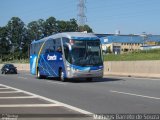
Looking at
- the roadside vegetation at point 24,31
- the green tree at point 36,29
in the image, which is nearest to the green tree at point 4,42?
the roadside vegetation at point 24,31

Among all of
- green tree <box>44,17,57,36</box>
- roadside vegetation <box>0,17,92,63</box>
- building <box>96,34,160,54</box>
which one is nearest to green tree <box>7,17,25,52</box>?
roadside vegetation <box>0,17,92,63</box>

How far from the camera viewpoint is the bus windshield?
1120 inches

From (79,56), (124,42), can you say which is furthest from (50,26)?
(79,56)

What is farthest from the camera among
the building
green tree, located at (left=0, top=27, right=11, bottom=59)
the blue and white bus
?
green tree, located at (left=0, top=27, right=11, bottom=59)

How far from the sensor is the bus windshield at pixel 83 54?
28.5 metres

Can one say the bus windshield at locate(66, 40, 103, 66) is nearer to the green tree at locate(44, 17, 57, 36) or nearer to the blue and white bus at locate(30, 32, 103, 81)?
the blue and white bus at locate(30, 32, 103, 81)

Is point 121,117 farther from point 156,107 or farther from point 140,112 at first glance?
point 156,107

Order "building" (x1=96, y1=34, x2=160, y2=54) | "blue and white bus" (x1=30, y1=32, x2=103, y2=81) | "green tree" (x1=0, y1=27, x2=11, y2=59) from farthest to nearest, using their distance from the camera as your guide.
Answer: "green tree" (x1=0, y1=27, x2=11, y2=59)
"building" (x1=96, y1=34, x2=160, y2=54)
"blue and white bus" (x1=30, y1=32, x2=103, y2=81)

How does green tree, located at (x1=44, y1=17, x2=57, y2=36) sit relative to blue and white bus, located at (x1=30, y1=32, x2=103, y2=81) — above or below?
above

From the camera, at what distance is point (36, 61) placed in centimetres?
3866

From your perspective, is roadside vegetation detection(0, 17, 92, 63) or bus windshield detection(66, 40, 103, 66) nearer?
bus windshield detection(66, 40, 103, 66)

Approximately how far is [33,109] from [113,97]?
14.4 feet

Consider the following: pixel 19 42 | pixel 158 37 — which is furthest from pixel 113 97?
pixel 19 42

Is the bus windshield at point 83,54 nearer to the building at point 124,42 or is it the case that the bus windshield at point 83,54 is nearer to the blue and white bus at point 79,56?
the blue and white bus at point 79,56
